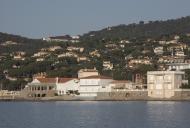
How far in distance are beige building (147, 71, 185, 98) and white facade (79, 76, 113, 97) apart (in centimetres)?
835

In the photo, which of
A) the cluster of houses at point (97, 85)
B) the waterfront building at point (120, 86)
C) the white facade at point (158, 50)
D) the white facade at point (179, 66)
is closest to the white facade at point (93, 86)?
the cluster of houses at point (97, 85)

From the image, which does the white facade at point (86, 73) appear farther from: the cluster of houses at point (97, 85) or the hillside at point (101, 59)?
the hillside at point (101, 59)

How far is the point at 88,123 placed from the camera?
58469 millimetres

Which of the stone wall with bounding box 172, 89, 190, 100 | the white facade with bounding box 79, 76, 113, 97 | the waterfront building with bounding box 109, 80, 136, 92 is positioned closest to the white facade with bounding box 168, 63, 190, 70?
the white facade with bounding box 79, 76, 113, 97

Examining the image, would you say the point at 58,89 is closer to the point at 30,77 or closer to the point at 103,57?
the point at 30,77

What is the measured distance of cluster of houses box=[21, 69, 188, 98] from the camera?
369ft

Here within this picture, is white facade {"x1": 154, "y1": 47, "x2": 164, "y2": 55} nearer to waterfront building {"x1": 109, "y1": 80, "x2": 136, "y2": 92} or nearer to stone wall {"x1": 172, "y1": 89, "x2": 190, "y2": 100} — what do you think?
waterfront building {"x1": 109, "y1": 80, "x2": 136, "y2": 92}

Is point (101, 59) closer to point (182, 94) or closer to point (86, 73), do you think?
point (86, 73)

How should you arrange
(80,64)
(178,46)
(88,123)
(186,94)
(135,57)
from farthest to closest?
(178,46) < (135,57) < (80,64) < (186,94) < (88,123)

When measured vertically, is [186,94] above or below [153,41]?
below

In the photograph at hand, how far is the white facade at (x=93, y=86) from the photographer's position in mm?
121812

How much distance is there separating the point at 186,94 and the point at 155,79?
5646 millimetres

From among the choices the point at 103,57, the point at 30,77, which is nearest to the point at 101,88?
the point at 30,77

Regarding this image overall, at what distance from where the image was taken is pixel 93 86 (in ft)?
404
